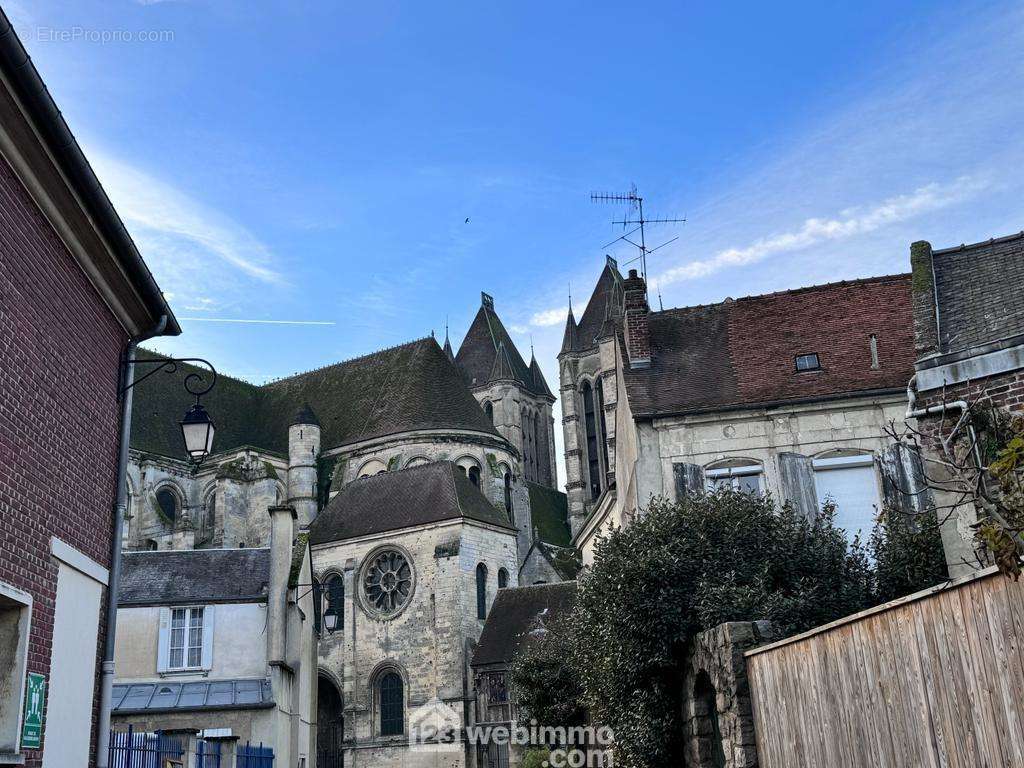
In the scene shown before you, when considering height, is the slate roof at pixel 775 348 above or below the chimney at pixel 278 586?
above

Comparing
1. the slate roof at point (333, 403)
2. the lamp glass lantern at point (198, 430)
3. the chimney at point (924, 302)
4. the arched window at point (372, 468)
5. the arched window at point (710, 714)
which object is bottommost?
the arched window at point (710, 714)

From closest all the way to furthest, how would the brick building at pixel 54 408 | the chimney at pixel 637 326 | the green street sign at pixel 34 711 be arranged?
1. the brick building at pixel 54 408
2. the green street sign at pixel 34 711
3. the chimney at pixel 637 326

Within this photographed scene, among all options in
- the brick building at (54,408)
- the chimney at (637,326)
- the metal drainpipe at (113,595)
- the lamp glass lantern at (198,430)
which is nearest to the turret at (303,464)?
the chimney at (637,326)

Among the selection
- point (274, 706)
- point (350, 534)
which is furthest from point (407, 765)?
point (274, 706)

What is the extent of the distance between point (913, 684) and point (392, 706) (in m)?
25.4

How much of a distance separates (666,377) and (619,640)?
6.47 metres

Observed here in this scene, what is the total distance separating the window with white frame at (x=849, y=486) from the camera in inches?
606

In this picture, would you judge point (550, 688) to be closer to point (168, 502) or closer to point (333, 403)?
point (168, 502)

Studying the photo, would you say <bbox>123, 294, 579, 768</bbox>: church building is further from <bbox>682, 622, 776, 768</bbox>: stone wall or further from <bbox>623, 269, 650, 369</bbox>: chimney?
<bbox>682, 622, 776, 768</bbox>: stone wall

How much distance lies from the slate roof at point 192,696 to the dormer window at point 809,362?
10.6 meters

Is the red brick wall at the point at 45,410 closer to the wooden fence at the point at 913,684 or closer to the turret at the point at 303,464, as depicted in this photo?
the wooden fence at the point at 913,684

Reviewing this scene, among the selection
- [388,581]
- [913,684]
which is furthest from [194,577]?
[913,684]

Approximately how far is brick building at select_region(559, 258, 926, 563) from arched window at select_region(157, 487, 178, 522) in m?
24.9

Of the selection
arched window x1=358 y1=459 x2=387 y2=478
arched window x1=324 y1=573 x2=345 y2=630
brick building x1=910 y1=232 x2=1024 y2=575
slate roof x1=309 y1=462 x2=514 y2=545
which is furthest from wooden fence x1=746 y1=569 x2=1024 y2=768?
arched window x1=358 y1=459 x2=387 y2=478
